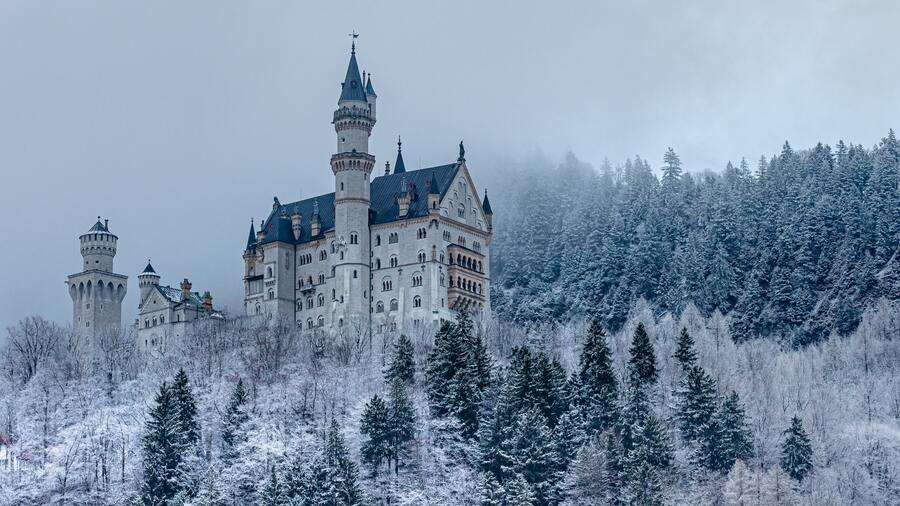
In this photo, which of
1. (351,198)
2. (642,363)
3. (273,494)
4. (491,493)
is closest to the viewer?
(273,494)

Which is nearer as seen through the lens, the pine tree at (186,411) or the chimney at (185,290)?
the pine tree at (186,411)

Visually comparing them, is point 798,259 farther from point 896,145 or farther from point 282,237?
point 282,237

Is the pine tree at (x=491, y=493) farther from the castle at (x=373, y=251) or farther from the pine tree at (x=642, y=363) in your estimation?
the castle at (x=373, y=251)

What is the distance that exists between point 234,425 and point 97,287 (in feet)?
166

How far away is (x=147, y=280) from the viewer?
154 meters

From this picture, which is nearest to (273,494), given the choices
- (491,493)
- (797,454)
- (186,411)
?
(186,411)

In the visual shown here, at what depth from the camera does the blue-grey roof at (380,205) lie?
456 feet

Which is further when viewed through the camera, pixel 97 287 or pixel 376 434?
pixel 97 287

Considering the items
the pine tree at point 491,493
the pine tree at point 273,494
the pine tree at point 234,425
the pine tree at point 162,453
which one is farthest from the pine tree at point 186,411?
the pine tree at point 491,493

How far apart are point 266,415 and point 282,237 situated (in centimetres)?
3550

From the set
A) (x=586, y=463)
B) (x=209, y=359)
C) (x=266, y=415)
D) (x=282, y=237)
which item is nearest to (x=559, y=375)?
(x=586, y=463)

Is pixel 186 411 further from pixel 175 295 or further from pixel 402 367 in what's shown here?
pixel 175 295

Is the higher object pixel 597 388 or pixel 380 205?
pixel 380 205

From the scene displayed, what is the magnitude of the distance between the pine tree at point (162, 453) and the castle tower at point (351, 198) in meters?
32.1
